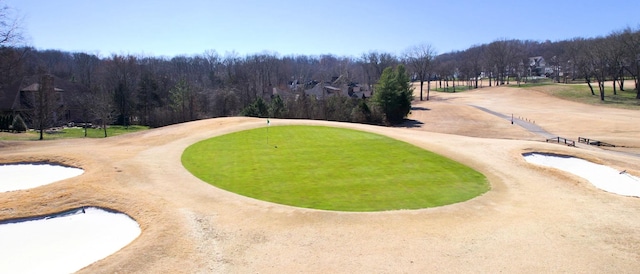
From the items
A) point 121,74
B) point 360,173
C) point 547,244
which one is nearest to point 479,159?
point 360,173

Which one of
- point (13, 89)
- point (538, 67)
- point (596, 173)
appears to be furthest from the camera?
point (538, 67)

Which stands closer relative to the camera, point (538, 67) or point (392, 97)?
point (392, 97)


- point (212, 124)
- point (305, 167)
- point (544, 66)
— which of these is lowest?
point (305, 167)

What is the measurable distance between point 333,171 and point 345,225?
26.0 feet

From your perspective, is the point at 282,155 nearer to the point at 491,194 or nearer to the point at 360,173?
the point at 360,173

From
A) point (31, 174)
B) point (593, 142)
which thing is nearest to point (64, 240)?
point (31, 174)

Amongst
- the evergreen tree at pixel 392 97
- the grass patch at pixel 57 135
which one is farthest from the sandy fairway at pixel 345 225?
the evergreen tree at pixel 392 97

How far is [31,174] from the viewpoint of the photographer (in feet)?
72.4

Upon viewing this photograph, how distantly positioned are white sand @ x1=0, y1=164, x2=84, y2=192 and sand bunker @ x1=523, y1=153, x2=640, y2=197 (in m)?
29.5

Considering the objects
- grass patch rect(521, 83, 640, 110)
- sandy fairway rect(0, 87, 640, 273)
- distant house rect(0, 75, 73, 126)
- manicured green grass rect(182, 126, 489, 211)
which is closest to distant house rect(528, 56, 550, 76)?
grass patch rect(521, 83, 640, 110)

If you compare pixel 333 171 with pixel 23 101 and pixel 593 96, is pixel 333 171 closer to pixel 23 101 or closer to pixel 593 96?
pixel 23 101

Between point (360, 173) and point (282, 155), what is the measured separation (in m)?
6.20

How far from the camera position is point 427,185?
19.3 metres

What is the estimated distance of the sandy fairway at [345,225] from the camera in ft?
35.6
